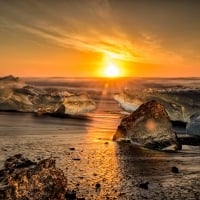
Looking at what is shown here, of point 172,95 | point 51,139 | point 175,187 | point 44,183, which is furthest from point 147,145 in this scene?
point 172,95

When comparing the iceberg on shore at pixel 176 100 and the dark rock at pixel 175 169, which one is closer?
the dark rock at pixel 175 169

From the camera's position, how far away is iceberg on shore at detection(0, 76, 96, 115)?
5431 centimetres

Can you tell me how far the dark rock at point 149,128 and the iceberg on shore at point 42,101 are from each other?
79.8 feet

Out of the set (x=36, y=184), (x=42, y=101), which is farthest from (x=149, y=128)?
(x=42, y=101)

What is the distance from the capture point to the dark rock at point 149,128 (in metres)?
27.8

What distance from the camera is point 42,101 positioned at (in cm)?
5544

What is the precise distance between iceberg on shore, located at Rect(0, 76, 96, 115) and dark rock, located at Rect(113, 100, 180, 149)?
2433 cm

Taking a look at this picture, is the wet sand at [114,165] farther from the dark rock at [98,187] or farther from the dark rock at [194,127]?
the dark rock at [194,127]

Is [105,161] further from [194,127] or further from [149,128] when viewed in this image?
[194,127]

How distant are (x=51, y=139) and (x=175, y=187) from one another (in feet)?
44.0

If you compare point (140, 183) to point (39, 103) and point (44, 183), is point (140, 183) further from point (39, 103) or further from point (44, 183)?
point (39, 103)

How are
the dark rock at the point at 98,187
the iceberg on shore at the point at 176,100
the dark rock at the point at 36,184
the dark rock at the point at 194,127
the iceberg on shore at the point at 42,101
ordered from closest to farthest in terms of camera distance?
the dark rock at the point at 36,184, the dark rock at the point at 98,187, the dark rock at the point at 194,127, the iceberg on shore at the point at 176,100, the iceberg on shore at the point at 42,101

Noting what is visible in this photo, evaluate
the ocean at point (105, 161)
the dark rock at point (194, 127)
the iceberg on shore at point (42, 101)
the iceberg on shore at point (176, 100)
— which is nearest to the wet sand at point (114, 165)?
the ocean at point (105, 161)

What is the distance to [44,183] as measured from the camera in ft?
45.6
